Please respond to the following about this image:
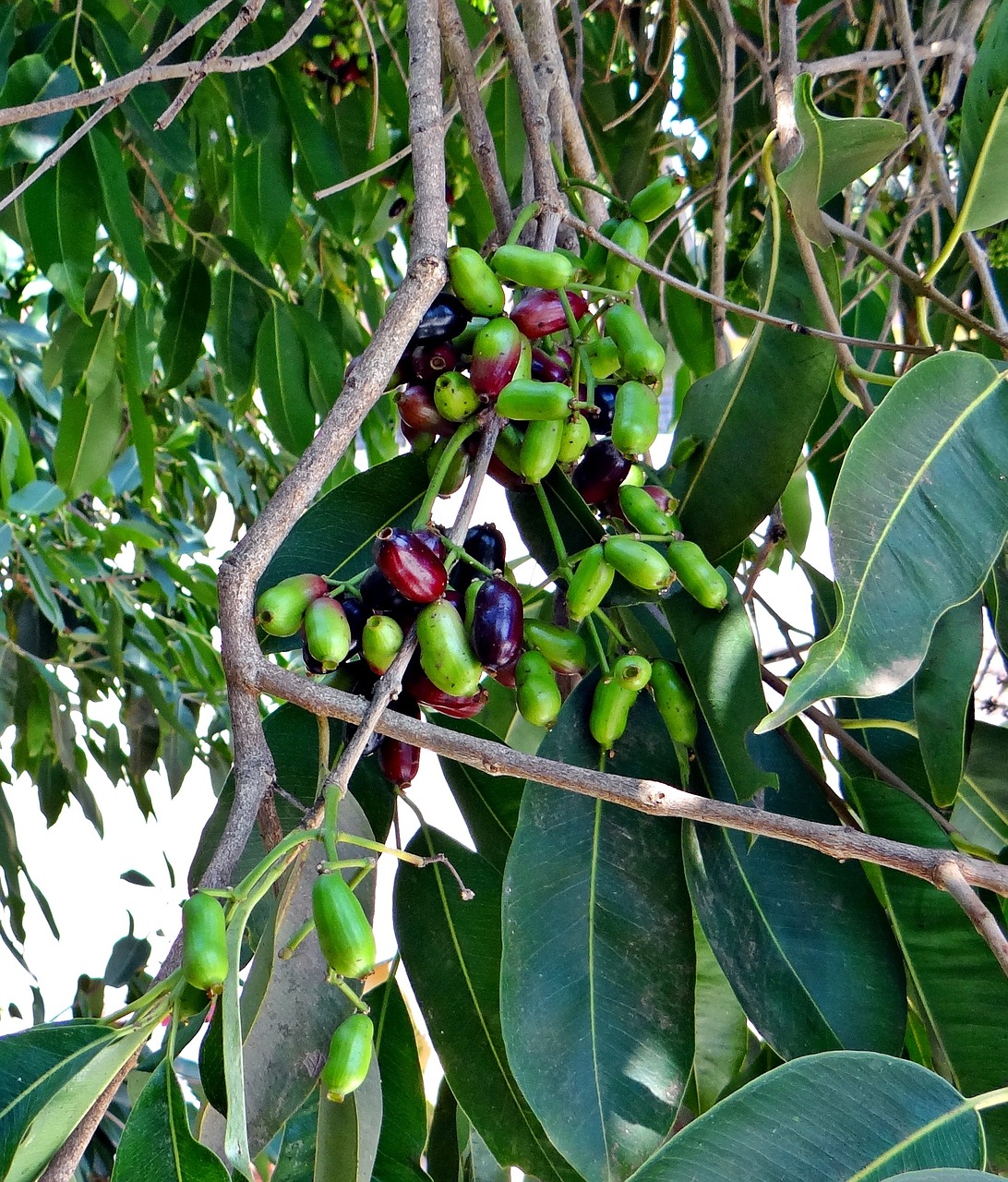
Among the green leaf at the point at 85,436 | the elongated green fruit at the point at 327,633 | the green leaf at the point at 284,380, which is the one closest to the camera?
the elongated green fruit at the point at 327,633

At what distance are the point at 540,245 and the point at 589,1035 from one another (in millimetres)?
467

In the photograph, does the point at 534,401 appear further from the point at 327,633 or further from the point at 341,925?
the point at 341,925

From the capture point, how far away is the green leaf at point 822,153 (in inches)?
23.8

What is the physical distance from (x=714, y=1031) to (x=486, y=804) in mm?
203

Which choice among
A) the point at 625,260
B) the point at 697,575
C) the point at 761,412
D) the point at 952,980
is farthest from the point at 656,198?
the point at 952,980

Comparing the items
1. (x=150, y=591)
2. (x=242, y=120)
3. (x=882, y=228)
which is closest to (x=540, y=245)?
(x=242, y=120)

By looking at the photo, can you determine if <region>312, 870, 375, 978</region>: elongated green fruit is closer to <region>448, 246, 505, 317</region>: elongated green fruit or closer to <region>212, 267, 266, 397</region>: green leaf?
<region>448, 246, 505, 317</region>: elongated green fruit

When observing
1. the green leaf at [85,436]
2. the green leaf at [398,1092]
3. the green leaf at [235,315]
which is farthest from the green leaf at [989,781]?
the green leaf at [85,436]

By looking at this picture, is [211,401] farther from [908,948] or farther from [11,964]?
[11,964]

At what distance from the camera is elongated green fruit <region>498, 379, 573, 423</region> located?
592mm

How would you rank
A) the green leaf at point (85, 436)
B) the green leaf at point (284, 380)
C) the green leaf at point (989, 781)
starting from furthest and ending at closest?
the green leaf at point (85, 436), the green leaf at point (284, 380), the green leaf at point (989, 781)

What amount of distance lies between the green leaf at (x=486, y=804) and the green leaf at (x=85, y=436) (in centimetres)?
88

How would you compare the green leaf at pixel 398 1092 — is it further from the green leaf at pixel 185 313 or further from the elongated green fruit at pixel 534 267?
the green leaf at pixel 185 313

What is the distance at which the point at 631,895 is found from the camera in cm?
65
